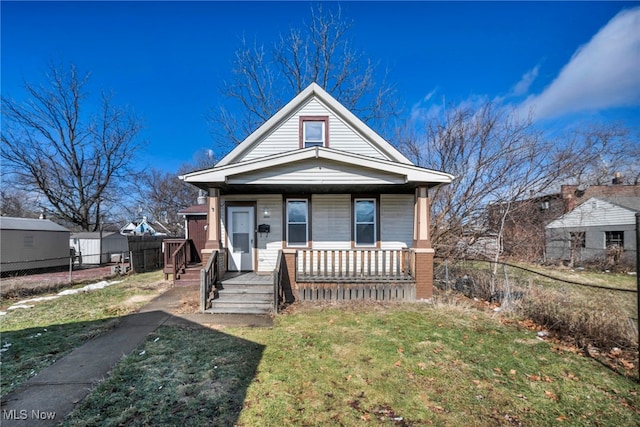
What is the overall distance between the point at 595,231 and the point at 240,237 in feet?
73.9

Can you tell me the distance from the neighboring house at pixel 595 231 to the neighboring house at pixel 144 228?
38631 millimetres

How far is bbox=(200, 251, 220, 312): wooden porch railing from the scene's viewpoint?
6.45 meters

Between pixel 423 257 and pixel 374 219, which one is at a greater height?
pixel 374 219

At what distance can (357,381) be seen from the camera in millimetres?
3604

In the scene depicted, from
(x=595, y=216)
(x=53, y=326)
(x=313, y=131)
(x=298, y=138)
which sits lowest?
(x=53, y=326)

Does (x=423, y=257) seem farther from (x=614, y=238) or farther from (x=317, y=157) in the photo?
(x=614, y=238)

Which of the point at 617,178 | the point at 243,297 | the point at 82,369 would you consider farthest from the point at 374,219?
the point at 617,178

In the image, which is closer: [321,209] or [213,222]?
[213,222]

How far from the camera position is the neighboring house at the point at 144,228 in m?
34.7

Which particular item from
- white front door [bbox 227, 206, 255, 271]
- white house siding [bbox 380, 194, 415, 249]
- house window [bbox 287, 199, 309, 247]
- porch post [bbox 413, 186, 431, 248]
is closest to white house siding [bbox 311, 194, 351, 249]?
house window [bbox 287, 199, 309, 247]

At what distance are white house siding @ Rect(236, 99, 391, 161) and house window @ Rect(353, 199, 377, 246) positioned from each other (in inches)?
68.9

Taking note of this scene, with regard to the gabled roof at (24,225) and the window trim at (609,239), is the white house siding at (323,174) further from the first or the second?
the window trim at (609,239)

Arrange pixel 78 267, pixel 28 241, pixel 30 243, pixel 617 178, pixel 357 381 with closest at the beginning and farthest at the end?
pixel 357 381 < pixel 28 241 < pixel 30 243 < pixel 78 267 < pixel 617 178

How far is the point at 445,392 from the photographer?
3.37 meters
